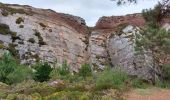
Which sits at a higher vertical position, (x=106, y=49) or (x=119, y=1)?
(x=119, y=1)

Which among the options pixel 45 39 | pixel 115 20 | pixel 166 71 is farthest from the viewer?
pixel 115 20

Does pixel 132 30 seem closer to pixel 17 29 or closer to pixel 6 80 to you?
pixel 17 29

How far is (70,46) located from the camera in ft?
145

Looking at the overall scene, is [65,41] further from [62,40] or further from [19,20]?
[19,20]

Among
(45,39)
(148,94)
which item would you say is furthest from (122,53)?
(148,94)

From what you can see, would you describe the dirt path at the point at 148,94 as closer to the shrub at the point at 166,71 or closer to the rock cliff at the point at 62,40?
the shrub at the point at 166,71

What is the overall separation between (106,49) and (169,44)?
16.1 metres

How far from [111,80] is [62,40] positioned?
21568 mm

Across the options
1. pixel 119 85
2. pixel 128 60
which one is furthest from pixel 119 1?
pixel 128 60

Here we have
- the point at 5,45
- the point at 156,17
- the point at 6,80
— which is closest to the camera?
the point at 156,17

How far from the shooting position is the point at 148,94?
70.0 feet

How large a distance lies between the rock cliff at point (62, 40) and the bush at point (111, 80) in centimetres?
1007

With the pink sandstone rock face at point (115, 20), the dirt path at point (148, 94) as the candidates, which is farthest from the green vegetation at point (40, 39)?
the dirt path at point (148, 94)

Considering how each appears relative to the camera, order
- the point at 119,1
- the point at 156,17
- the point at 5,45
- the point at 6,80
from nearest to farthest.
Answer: the point at 119,1 < the point at 156,17 < the point at 6,80 < the point at 5,45
